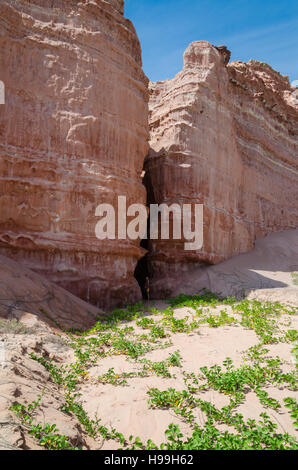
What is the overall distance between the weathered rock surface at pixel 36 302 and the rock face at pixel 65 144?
65 centimetres

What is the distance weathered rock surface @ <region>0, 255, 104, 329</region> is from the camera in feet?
19.9

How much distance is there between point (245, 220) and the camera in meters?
13.7

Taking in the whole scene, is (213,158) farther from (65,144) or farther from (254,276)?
(65,144)

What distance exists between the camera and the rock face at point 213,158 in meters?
11.5

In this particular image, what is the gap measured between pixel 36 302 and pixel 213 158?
8204mm

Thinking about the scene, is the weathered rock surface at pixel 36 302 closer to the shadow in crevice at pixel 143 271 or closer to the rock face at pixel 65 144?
Answer: the rock face at pixel 65 144

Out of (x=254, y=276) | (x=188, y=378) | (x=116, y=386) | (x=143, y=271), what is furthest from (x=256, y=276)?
(x=116, y=386)

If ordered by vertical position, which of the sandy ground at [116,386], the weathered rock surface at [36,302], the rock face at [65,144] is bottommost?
the sandy ground at [116,386]

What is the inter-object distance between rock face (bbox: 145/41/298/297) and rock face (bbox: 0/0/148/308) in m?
2.40

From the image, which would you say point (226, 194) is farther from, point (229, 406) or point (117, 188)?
point (229, 406)

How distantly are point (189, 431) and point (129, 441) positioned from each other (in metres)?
0.59

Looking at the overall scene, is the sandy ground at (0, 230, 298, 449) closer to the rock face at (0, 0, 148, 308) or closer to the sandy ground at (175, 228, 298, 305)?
the rock face at (0, 0, 148, 308)

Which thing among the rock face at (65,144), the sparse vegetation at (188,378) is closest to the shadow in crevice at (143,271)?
the rock face at (65,144)
